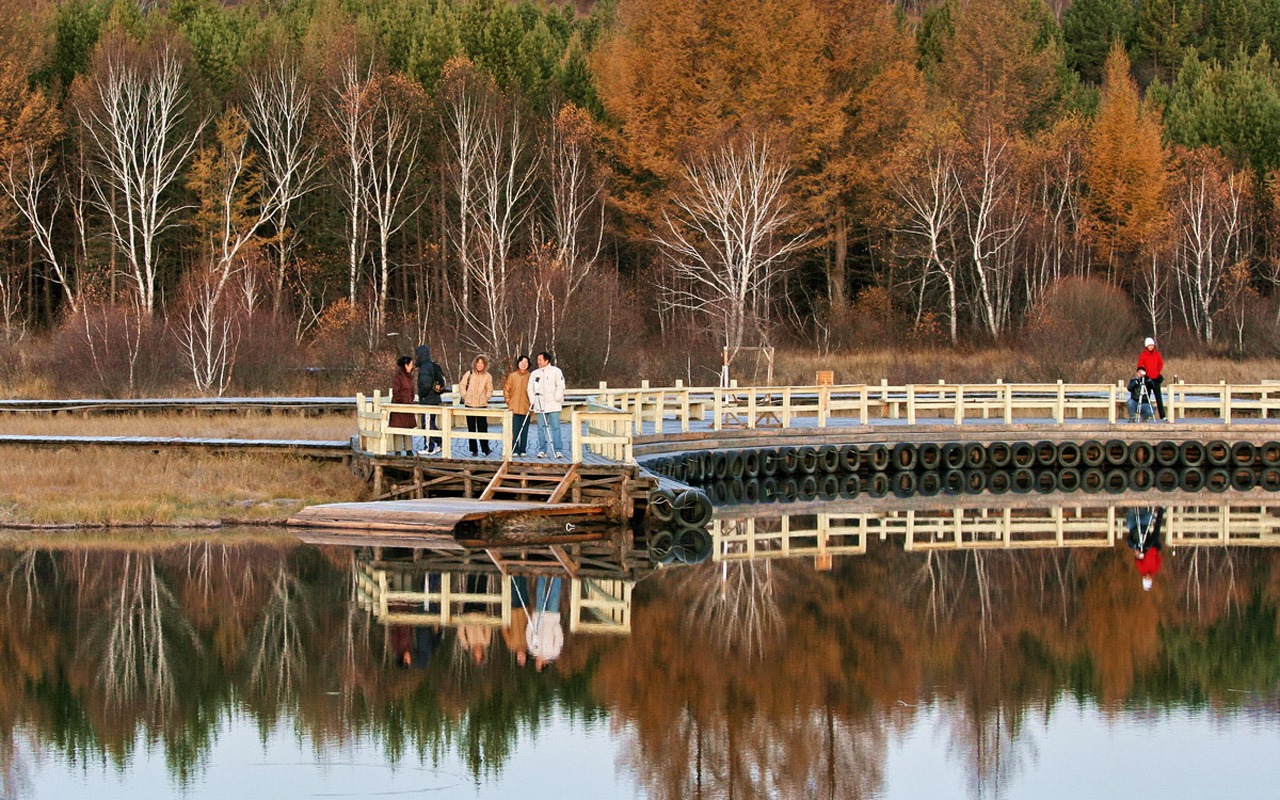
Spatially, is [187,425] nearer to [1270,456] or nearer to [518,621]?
[518,621]

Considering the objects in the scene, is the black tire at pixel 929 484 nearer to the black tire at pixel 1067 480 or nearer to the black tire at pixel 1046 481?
the black tire at pixel 1046 481

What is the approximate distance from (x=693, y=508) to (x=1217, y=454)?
1751 centimetres

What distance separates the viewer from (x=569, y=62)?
73750 millimetres

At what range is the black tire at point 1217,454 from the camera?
137 feet

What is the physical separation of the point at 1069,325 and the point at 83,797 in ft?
151

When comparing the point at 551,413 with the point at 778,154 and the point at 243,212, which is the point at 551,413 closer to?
the point at 778,154

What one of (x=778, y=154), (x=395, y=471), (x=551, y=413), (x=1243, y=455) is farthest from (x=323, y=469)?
(x=778, y=154)

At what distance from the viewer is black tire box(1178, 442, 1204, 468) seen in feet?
137

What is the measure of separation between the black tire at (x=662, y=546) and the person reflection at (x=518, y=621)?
299 centimetres

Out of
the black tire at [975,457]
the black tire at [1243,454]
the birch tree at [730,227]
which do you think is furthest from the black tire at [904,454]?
the birch tree at [730,227]

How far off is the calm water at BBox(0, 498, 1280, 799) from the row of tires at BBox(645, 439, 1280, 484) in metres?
9.22

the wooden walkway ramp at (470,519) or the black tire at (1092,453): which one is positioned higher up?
the black tire at (1092,453)

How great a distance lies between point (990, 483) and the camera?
39.4m

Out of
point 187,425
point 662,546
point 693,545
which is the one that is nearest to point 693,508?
point 693,545
